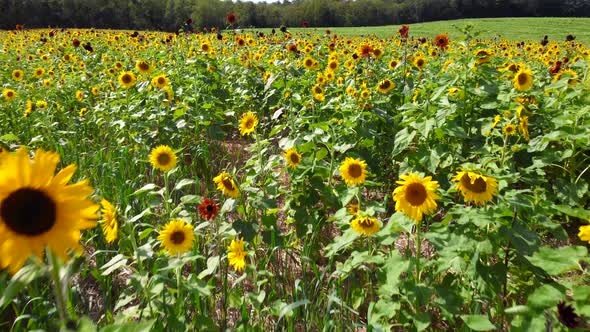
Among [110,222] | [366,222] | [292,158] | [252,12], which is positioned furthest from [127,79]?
[252,12]

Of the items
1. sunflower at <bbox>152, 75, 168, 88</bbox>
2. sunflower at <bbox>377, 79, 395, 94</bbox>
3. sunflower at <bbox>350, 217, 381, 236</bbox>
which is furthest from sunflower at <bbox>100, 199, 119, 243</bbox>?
sunflower at <bbox>377, 79, 395, 94</bbox>

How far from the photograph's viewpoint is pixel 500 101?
12.3 feet

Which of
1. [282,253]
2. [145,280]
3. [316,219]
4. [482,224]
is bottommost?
[282,253]

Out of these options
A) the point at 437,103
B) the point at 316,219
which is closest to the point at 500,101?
the point at 437,103

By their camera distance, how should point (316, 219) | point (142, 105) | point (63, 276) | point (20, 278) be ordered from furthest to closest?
point (142, 105), point (316, 219), point (63, 276), point (20, 278)

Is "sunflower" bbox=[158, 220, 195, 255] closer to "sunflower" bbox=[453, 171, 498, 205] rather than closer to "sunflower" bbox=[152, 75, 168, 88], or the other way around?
"sunflower" bbox=[453, 171, 498, 205]

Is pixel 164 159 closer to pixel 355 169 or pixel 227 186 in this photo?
pixel 227 186

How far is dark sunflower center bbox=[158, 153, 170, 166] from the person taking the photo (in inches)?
101

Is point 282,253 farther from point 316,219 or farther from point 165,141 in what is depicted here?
point 165,141

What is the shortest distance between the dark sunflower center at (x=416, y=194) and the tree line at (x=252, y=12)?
45.1 feet

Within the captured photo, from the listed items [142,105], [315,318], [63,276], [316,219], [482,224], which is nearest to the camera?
[63,276]

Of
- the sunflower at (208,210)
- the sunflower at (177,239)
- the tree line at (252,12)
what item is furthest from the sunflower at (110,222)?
the tree line at (252,12)

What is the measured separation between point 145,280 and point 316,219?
48.2 inches

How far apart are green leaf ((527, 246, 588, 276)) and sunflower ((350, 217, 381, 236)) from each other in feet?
2.20
